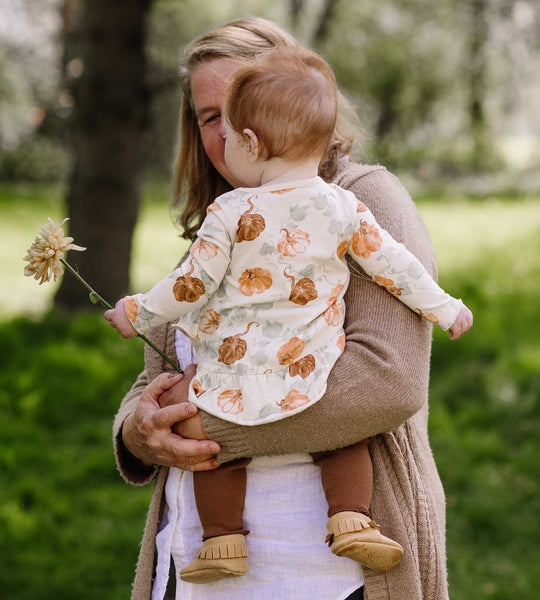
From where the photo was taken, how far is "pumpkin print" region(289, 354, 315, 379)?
1769 mm

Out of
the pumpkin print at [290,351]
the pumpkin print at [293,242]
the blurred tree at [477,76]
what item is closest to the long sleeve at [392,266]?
the pumpkin print at [293,242]

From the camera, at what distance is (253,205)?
1.78 m

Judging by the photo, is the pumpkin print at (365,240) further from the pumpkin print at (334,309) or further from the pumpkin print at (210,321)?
the pumpkin print at (210,321)

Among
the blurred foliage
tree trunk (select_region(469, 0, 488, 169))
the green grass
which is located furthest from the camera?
the blurred foliage

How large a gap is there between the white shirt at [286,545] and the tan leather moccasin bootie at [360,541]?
8cm

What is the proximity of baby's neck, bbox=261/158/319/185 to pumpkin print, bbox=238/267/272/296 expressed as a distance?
198 millimetres

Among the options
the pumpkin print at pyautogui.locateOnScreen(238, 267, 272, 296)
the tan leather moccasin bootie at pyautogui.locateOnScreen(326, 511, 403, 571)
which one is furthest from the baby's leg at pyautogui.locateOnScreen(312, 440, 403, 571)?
the pumpkin print at pyautogui.locateOnScreen(238, 267, 272, 296)

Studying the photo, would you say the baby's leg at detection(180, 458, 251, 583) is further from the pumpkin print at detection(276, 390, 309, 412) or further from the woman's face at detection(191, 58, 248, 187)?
the woman's face at detection(191, 58, 248, 187)

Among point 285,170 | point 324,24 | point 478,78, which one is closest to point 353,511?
point 285,170

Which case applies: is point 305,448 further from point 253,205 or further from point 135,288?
point 135,288

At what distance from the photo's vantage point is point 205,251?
1.78 m

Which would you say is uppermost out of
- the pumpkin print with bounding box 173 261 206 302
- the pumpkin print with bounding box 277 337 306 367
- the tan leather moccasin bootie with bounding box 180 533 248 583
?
the pumpkin print with bounding box 173 261 206 302

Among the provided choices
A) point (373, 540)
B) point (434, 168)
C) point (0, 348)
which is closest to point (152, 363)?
point (373, 540)

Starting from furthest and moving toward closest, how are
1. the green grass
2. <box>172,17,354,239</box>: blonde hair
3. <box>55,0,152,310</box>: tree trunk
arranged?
<box>55,0,152,310</box>: tree trunk → the green grass → <box>172,17,354,239</box>: blonde hair
